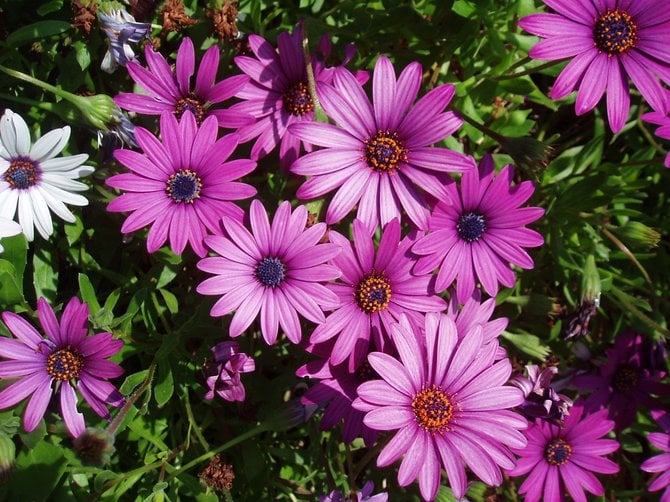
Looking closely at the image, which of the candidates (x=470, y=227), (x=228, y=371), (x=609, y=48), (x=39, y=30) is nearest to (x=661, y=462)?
(x=470, y=227)

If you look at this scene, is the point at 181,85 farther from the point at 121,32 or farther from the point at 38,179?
the point at 38,179

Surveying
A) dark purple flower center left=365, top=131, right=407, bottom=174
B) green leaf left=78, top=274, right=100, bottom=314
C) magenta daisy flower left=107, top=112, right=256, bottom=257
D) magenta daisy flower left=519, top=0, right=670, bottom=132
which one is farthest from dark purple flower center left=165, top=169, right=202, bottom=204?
magenta daisy flower left=519, top=0, right=670, bottom=132

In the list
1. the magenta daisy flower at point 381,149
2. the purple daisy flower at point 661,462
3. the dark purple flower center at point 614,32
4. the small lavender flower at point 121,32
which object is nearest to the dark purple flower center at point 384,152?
the magenta daisy flower at point 381,149

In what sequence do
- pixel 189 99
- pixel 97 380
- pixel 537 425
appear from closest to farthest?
pixel 97 380
pixel 189 99
pixel 537 425

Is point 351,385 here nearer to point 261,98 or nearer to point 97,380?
point 97,380

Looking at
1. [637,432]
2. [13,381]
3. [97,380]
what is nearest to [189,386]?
[97,380]

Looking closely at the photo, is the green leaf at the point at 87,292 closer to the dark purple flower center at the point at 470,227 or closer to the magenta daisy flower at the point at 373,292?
the magenta daisy flower at the point at 373,292
